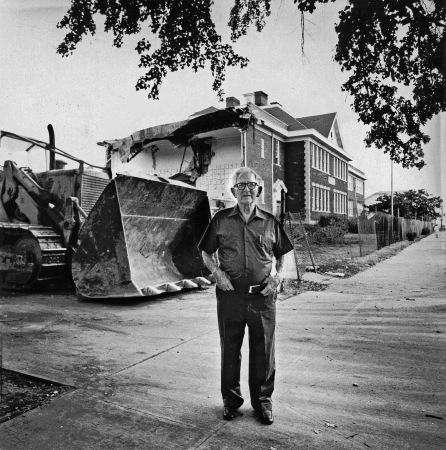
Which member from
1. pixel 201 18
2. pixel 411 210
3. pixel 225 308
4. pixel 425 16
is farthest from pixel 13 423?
pixel 411 210

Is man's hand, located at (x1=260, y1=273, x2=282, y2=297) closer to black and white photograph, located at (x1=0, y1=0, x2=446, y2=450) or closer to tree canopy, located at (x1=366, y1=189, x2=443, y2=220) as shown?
black and white photograph, located at (x1=0, y1=0, x2=446, y2=450)

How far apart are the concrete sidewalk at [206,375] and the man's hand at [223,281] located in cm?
82

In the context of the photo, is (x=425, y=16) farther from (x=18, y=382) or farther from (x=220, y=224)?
(x=18, y=382)

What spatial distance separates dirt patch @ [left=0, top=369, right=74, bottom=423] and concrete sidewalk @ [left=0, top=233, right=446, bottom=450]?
0.10m

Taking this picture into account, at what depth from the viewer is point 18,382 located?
3.41 metres

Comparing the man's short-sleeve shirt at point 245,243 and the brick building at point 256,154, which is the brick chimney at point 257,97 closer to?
the brick building at point 256,154

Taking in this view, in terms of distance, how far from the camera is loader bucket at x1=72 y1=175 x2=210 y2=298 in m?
6.57

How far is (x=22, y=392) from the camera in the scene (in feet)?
10.5

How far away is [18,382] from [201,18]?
4.31 meters

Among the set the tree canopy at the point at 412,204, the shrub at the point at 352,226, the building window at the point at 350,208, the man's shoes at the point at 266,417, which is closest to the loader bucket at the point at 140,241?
the man's shoes at the point at 266,417

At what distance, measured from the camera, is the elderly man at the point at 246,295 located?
9.32 ft

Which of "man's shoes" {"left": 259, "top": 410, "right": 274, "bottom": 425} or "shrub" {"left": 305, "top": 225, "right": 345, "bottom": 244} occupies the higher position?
"shrub" {"left": 305, "top": 225, "right": 345, "bottom": 244}

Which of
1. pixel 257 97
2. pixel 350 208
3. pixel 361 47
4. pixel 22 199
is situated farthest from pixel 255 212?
pixel 350 208

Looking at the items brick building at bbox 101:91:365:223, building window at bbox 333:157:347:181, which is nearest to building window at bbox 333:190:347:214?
brick building at bbox 101:91:365:223
